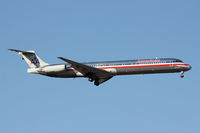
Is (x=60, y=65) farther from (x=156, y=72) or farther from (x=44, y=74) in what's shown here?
(x=156, y=72)

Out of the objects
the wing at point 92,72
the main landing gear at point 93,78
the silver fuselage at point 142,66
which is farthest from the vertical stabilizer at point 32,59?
the main landing gear at point 93,78

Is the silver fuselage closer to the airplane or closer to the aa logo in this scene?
the airplane

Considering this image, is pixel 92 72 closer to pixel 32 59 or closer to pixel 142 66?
pixel 142 66

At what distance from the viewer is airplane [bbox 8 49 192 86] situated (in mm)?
43531

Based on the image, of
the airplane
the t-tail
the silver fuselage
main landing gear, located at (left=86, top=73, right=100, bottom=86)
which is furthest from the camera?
the t-tail

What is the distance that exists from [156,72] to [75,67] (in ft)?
34.9

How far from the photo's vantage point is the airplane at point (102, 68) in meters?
43.5

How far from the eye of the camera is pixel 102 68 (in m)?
45.9

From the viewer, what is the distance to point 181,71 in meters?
44.2

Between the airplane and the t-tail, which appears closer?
the airplane

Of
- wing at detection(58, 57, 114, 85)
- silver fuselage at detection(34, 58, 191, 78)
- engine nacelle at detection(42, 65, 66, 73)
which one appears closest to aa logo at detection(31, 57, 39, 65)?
engine nacelle at detection(42, 65, 66, 73)

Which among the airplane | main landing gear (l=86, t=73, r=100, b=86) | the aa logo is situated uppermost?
the aa logo

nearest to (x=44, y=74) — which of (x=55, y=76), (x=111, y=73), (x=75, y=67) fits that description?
(x=55, y=76)

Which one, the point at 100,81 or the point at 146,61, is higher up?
the point at 146,61
